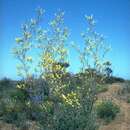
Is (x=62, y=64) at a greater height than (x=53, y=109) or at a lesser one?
greater

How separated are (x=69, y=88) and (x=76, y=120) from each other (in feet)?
3.60

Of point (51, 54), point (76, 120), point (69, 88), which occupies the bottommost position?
point (76, 120)

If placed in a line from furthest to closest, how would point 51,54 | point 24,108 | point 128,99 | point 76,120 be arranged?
1. point 128,99
2. point 24,108
3. point 76,120
4. point 51,54

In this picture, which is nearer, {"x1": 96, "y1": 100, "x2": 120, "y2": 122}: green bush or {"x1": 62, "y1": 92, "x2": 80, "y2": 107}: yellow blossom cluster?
{"x1": 62, "y1": 92, "x2": 80, "y2": 107}: yellow blossom cluster

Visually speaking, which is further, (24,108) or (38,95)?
(24,108)

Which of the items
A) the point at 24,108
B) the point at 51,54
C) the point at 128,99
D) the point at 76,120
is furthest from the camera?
the point at 128,99

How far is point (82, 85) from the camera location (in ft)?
43.6

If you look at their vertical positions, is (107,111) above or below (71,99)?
above

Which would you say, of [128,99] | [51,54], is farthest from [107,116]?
[51,54]

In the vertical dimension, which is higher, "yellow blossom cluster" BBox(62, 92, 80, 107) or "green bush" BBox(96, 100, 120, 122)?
"green bush" BBox(96, 100, 120, 122)

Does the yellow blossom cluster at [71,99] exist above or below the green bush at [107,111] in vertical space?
below

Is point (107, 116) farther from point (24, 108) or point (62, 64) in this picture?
point (62, 64)

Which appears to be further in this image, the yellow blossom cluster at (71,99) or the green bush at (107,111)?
the green bush at (107,111)

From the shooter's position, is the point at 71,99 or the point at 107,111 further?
the point at 107,111
